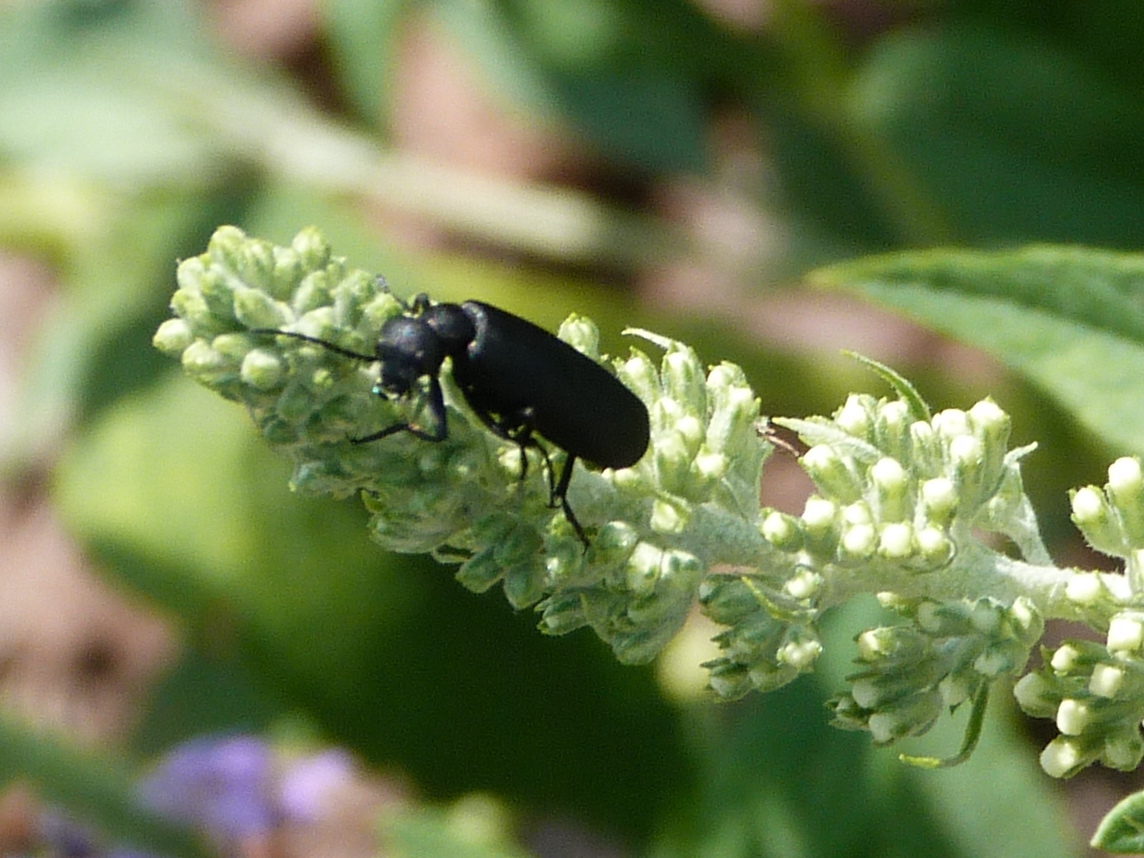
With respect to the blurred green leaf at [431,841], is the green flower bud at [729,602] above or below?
below

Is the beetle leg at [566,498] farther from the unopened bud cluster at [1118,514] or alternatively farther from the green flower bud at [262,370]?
the unopened bud cluster at [1118,514]

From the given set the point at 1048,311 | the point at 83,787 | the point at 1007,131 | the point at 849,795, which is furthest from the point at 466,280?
the point at 1048,311

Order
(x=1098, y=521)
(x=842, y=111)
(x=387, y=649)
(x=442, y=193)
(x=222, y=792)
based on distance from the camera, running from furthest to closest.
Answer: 1. (x=442, y=193)
2. (x=842, y=111)
3. (x=387, y=649)
4. (x=222, y=792)
5. (x=1098, y=521)

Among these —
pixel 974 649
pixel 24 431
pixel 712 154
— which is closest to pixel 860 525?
pixel 974 649

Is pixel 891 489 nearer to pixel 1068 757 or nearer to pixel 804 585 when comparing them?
pixel 804 585

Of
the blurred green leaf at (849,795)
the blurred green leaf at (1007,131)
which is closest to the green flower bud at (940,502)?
the blurred green leaf at (849,795)

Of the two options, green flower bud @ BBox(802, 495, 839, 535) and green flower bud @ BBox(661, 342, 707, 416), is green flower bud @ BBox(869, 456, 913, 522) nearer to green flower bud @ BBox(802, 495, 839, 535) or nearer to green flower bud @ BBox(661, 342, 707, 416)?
green flower bud @ BBox(802, 495, 839, 535)
